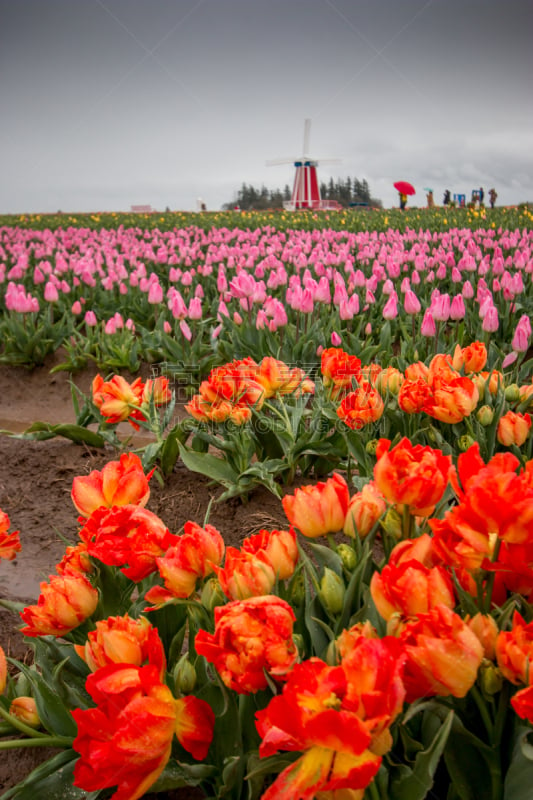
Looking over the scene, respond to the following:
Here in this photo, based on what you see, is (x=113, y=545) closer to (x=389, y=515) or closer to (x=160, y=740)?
(x=160, y=740)

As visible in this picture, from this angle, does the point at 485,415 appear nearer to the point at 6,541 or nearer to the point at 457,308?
the point at 457,308

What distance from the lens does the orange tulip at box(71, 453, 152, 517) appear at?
3.65ft

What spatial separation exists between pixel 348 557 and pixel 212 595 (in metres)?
0.22

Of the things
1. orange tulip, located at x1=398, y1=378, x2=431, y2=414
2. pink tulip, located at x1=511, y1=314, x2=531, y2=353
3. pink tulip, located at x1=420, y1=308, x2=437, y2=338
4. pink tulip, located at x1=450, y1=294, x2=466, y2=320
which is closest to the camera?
orange tulip, located at x1=398, y1=378, x2=431, y2=414

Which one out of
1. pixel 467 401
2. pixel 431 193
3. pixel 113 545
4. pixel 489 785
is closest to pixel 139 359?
pixel 467 401

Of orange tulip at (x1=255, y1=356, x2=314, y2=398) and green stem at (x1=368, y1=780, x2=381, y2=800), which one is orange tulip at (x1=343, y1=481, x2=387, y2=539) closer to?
green stem at (x1=368, y1=780, x2=381, y2=800)

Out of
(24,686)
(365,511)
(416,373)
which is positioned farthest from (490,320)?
(24,686)

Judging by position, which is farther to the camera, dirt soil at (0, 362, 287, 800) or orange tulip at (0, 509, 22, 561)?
dirt soil at (0, 362, 287, 800)

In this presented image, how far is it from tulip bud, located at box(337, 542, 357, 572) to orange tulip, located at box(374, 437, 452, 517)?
13cm

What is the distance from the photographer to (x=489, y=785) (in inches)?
31.9

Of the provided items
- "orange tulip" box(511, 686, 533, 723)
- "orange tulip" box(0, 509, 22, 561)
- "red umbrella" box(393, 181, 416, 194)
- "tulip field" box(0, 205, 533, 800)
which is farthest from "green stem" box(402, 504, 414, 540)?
"red umbrella" box(393, 181, 416, 194)

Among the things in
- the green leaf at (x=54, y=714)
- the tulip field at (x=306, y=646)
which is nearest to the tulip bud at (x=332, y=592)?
the tulip field at (x=306, y=646)

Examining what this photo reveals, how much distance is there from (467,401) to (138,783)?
1168 millimetres

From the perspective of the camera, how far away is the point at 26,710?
1.06 metres
